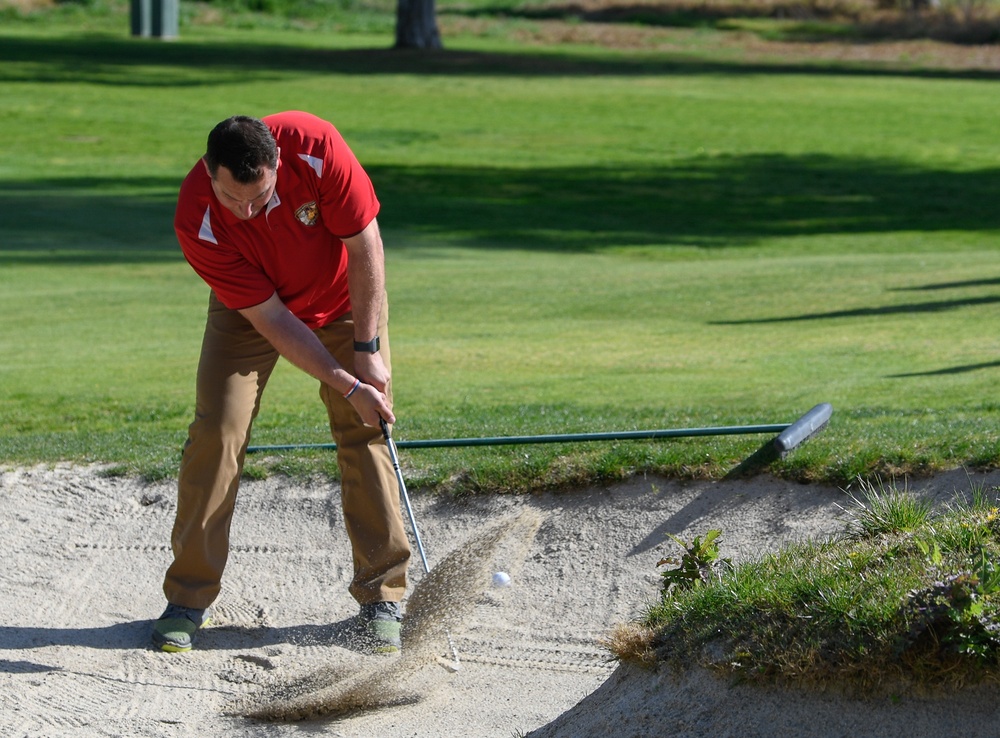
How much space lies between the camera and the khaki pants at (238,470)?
566 centimetres

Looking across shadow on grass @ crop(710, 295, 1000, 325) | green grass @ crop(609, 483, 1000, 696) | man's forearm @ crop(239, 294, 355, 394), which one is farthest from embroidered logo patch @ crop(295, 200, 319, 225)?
shadow on grass @ crop(710, 295, 1000, 325)

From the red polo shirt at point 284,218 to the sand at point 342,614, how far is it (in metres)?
1.49

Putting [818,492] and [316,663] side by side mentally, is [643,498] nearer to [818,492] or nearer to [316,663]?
[818,492]

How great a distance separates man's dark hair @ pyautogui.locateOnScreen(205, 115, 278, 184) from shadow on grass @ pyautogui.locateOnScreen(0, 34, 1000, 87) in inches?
1375

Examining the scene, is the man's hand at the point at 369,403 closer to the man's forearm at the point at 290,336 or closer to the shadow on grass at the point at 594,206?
the man's forearm at the point at 290,336

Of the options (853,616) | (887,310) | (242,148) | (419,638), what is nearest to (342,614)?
(419,638)

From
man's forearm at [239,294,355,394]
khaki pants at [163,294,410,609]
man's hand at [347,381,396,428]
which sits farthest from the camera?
khaki pants at [163,294,410,609]

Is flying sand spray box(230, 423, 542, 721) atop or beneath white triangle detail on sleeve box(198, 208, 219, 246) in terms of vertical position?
beneath

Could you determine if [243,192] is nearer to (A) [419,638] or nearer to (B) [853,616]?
(A) [419,638]

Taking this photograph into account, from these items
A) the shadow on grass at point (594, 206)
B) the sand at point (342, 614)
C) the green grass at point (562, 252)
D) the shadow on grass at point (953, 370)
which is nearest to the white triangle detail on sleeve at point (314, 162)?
the sand at point (342, 614)

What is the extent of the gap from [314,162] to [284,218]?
0.24 m

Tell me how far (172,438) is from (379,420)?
9.66 feet

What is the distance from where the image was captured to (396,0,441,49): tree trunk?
46156 millimetres

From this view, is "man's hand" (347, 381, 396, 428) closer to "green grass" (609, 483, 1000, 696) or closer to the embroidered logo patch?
the embroidered logo patch
